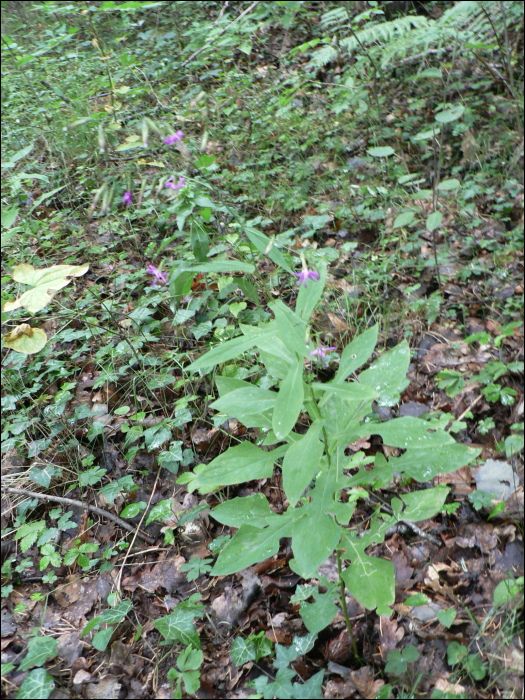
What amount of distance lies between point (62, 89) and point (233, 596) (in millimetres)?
4771

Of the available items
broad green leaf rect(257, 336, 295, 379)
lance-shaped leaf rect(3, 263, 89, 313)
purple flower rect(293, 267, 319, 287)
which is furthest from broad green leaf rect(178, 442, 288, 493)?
lance-shaped leaf rect(3, 263, 89, 313)

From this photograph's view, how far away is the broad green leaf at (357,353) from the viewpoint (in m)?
1.56

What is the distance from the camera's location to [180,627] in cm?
171

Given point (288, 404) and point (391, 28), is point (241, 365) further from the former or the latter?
point (391, 28)

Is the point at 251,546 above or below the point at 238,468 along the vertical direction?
below

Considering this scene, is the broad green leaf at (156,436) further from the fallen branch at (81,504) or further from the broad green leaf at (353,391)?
the broad green leaf at (353,391)

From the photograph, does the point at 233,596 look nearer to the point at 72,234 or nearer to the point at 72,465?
the point at 72,465

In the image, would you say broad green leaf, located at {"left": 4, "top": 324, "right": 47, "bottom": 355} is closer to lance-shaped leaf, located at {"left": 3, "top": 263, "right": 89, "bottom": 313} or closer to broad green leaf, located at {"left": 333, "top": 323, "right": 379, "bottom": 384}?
lance-shaped leaf, located at {"left": 3, "top": 263, "right": 89, "bottom": 313}

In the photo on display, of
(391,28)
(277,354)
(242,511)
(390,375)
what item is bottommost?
(242,511)

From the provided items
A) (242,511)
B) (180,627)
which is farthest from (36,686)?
(242,511)

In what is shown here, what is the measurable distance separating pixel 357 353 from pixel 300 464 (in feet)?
1.47

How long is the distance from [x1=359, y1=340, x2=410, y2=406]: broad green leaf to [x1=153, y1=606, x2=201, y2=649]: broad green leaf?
40.4 inches

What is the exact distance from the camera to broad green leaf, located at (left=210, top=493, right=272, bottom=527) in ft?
5.32

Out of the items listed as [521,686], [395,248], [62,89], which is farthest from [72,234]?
[521,686]
